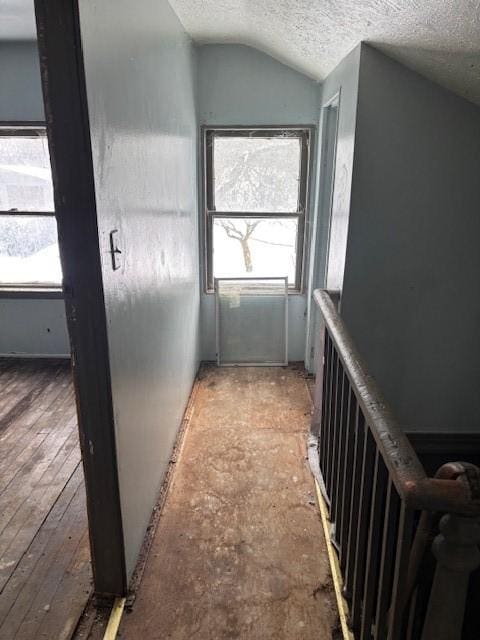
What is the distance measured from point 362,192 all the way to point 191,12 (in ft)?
4.30

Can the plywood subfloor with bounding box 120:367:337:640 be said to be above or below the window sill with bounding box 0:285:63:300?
below

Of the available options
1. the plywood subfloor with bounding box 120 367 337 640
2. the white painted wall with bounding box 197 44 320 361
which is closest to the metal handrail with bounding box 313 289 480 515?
the plywood subfloor with bounding box 120 367 337 640

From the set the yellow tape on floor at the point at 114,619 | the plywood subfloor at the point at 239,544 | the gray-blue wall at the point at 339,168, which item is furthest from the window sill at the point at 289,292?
the yellow tape on floor at the point at 114,619

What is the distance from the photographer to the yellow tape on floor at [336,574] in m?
1.52

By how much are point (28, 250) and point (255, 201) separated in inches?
70.8

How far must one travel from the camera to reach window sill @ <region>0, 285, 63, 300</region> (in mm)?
3525

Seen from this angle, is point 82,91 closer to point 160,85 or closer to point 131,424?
point 160,85

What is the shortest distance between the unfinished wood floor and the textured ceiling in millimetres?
2314

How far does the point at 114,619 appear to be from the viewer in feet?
5.05

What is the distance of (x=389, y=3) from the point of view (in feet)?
5.02

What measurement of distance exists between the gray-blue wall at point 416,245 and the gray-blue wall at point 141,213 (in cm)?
92

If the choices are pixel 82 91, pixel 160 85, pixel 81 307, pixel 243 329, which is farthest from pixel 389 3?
pixel 243 329

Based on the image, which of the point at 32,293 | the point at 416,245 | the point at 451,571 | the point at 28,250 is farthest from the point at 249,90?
the point at 451,571

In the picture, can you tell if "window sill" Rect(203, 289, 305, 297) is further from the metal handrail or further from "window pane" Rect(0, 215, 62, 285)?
the metal handrail
